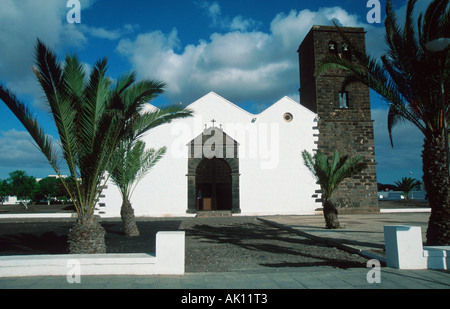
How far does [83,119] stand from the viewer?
5.79 m

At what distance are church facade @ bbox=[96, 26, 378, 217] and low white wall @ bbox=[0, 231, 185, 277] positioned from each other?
11.1 meters

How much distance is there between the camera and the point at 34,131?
5.77 m

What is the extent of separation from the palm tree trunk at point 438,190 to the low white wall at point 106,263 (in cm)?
495

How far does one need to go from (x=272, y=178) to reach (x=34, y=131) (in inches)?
Result: 492

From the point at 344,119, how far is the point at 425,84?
11503 mm

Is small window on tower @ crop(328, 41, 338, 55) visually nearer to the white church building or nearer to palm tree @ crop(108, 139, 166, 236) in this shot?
the white church building

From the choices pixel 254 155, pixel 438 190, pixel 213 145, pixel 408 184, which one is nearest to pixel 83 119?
pixel 438 190

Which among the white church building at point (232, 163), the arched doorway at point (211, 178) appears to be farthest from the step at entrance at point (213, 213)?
the arched doorway at point (211, 178)

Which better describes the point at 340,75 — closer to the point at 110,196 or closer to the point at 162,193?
the point at 162,193

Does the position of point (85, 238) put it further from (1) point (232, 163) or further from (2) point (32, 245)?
(1) point (232, 163)

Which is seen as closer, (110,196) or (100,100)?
(100,100)

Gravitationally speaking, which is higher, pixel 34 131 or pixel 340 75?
pixel 340 75
